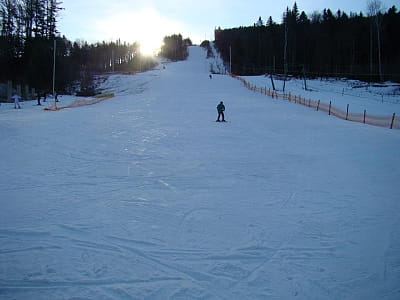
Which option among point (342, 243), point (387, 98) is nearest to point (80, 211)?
point (342, 243)

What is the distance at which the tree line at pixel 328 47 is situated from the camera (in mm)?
60312

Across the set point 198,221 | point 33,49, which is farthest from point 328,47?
point 198,221

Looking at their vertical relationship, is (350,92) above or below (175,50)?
below

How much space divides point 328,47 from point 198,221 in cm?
7436

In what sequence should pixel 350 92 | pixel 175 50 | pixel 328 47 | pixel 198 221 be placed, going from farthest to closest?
pixel 175 50, pixel 328 47, pixel 350 92, pixel 198 221

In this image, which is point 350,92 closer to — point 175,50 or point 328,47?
point 328,47

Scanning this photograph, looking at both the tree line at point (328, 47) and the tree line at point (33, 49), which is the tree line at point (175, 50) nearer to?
the tree line at point (328, 47)

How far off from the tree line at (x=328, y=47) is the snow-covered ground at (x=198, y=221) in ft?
169

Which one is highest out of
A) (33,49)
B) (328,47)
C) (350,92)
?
(328,47)

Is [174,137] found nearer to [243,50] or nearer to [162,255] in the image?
[162,255]

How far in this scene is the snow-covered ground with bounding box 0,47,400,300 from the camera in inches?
143

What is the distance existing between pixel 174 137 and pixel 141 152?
10.6 ft

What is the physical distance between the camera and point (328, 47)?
226ft

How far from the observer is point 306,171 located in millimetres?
8578
